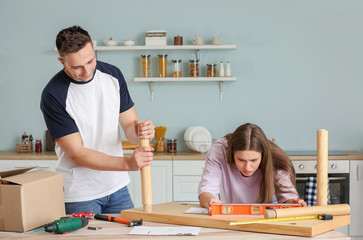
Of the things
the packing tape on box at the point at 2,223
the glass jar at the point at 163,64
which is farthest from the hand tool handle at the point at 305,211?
the glass jar at the point at 163,64

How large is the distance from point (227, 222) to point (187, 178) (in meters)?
2.13

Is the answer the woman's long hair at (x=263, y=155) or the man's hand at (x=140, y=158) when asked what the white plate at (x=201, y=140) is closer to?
the woman's long hair at (x=263, y=155)

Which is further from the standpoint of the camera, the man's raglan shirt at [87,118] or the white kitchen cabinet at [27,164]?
the white kitchen cabinet at [27,164]

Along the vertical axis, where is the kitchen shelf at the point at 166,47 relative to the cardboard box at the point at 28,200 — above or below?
above

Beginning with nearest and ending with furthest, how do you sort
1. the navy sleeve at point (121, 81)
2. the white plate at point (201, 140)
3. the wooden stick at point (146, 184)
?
the wooden stick at point (146, 184), the navy sleeve at point (121, 81), the white plate at point (201, 140)

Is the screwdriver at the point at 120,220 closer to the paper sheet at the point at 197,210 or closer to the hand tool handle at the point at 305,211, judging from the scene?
the paper sheet at the point at 197,210

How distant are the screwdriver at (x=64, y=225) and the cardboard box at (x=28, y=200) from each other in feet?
0.23

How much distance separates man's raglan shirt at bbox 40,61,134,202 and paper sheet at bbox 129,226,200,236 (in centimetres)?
44

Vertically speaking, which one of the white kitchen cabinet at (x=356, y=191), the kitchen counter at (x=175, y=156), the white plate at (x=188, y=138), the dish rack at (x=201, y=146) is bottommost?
the white kitchen cabinet at (x=356, y=191)

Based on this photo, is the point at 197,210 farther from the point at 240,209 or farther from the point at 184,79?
the point at 184,79

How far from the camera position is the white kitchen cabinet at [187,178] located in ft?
12.9

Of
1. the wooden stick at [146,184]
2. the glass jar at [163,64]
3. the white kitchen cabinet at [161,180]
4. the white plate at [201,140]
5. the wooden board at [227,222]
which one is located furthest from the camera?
the glass jar at [163,64]

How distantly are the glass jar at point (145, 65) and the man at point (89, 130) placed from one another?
194 centimetres

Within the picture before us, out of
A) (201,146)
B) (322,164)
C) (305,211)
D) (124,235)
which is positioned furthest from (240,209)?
(201,146)
